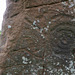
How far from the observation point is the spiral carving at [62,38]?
1.89 m

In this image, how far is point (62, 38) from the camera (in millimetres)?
1898

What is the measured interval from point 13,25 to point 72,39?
89 centimetres

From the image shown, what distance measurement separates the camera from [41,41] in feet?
6.15

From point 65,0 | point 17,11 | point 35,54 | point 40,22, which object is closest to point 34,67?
point 35,54

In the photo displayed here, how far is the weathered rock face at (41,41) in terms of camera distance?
72.5 inches

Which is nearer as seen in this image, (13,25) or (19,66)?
(19,66)

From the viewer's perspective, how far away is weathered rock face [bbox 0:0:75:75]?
184 cm

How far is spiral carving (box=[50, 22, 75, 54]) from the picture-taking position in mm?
1890

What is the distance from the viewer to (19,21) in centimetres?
192

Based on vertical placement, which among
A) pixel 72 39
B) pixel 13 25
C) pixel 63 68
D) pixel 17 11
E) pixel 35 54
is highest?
pixel 17 11

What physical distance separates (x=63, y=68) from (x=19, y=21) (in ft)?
3.00

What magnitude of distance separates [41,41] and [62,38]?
30cm

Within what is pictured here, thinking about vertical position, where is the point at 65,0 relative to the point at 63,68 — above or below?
above

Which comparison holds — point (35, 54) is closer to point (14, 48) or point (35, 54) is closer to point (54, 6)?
point (14, 48)
